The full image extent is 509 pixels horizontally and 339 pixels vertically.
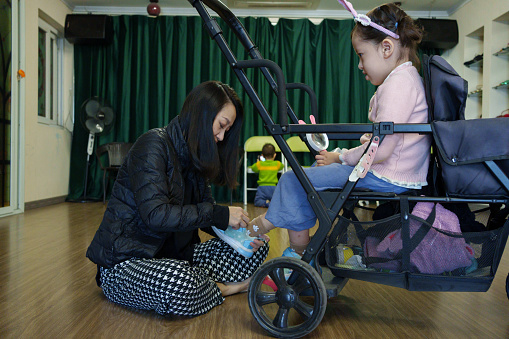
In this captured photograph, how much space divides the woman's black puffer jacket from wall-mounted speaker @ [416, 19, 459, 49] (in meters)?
5.09

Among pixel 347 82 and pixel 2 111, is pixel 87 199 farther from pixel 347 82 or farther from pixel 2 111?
pixel 347 82

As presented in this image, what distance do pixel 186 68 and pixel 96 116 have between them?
1.33 m

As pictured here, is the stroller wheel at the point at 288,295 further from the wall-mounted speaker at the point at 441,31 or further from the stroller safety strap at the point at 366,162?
the wall-mounted speaker at the point at 441,31

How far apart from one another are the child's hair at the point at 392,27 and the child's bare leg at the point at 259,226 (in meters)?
0.67

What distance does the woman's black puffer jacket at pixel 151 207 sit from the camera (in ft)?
4.48

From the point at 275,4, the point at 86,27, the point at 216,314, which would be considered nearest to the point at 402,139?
the point at 216,314

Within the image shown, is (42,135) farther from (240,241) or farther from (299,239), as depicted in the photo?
(299,239)

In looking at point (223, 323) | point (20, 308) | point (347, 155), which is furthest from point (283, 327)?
point (20, 308)

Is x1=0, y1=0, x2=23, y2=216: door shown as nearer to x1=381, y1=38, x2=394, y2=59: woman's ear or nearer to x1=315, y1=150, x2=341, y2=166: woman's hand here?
x1=315, y1=150, x2=341, y2=166: woman's hand

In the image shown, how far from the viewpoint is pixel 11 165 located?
4043 millimetres

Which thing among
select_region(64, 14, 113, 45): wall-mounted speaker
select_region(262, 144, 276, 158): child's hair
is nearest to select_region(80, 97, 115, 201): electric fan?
select_region(64, 14, 113, 45): wall-mounted speaker

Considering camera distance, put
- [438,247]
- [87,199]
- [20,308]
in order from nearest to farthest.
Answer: [438,247] → [20,308] → [87,199]

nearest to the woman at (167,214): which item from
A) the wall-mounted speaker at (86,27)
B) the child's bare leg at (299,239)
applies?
the child's bare leg at (299,239)

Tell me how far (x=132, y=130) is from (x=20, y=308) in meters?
4.60
